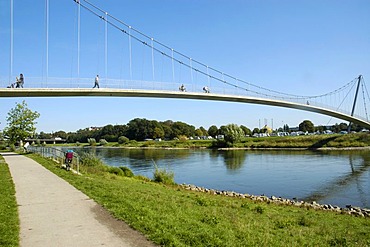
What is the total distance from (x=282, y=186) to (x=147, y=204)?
13.3 metres

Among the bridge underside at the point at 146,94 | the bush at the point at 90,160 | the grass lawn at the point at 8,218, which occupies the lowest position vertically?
the grass lawn at the point at 8,218

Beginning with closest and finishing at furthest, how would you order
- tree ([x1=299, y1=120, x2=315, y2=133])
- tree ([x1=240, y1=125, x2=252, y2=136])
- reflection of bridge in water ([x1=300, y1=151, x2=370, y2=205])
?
reflection of bridge in water ([x1=300, y1=151, x2=370, y2=205]), tree ([x1=240, y1=125, x2=252, y2=136]), tree ([x1=299, y1=120, x2=315, y2=133])

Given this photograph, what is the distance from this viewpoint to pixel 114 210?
20.7 ft

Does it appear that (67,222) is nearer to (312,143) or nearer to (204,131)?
(312,143)

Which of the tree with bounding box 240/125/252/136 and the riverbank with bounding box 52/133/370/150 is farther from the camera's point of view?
the tree with bounding box 240/125/252/136

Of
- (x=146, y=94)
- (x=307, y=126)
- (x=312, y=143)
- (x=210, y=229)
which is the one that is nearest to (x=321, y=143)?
(x=312, y=143)

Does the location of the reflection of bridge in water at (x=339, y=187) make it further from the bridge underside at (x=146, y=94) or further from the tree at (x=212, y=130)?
the tree at (x=212, y=130)

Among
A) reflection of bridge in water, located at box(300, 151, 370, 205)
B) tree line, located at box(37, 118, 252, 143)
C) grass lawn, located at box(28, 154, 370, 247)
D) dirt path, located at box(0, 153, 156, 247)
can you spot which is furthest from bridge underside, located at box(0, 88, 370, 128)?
tree line, located at box(37, 118, 252, 143)

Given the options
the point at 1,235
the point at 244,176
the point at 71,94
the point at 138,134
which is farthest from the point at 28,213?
the point at 138,134

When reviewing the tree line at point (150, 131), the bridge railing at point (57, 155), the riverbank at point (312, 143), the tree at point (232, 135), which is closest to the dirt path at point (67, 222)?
the bridge railing at point (57, 155)

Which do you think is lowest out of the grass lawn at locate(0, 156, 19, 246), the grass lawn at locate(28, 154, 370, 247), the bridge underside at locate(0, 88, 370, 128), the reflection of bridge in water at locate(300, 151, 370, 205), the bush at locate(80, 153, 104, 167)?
the reflection of bridge in water at locate(300, 151, 370, 205)

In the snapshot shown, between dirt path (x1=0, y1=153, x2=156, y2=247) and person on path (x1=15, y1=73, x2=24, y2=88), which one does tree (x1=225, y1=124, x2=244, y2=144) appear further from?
dirt path (x1=0, y1=153, x2=156, y2=247)

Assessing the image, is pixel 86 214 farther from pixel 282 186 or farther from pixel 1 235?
pixel 282 186

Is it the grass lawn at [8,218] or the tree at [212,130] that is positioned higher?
the tree at [212,130]
